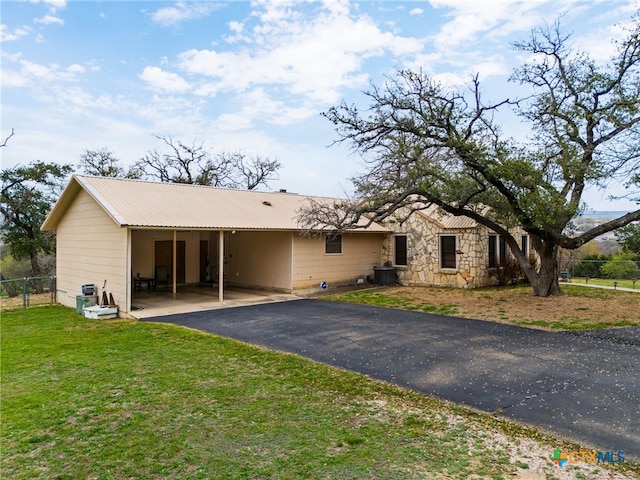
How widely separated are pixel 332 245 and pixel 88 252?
857cm

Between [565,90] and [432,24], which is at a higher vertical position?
[432,24]

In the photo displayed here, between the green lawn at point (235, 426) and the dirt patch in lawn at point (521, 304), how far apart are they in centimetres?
610

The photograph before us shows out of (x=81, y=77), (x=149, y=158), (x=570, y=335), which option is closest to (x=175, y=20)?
(x=81, y=77)

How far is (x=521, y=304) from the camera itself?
12.1 meters

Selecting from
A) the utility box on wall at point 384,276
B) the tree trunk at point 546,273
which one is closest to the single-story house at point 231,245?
the utility box on wall at point 384,276

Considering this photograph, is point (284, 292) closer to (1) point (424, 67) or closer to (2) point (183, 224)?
(2) point (183, 224)

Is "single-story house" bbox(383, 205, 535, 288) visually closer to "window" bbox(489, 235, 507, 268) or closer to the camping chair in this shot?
"window" bbox(489, 235, 507, 268)

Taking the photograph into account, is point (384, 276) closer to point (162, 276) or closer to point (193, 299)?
point (193, 299)

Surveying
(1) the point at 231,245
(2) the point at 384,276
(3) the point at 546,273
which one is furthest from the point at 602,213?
(1) the point at 231,245

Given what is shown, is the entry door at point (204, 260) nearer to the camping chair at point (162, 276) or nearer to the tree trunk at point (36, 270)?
the camping chair at point (162, 276)

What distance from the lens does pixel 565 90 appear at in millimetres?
11930

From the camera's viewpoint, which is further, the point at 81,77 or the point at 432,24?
the point at 81,77

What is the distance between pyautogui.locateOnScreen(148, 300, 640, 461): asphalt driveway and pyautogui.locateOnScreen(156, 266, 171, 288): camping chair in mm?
6843

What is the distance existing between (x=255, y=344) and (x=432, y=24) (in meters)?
9.90
